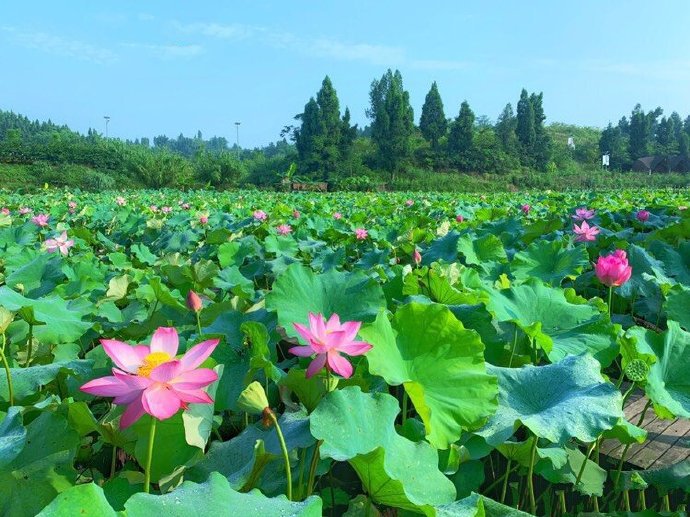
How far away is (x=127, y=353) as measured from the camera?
563 mm

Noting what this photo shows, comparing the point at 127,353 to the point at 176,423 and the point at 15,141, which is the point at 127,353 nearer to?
the point at 176,423

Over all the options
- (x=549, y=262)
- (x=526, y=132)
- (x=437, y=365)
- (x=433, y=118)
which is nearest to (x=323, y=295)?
Answer: (x=437, y=365)

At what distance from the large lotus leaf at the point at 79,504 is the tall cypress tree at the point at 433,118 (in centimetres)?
4215

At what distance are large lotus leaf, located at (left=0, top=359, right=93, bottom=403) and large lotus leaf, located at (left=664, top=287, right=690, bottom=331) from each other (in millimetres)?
1138

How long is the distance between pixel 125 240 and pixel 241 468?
3.17 metres

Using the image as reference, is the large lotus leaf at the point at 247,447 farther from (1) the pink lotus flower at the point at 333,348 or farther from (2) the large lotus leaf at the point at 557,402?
(2) the large lotus leaf at the point at 557,402

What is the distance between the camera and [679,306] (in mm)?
1180

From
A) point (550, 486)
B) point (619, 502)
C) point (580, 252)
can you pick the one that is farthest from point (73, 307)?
point (580, 252)

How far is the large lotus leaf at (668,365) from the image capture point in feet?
2.60

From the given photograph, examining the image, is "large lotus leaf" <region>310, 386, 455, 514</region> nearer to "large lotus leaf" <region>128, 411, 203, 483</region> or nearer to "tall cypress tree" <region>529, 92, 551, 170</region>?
"large lotus leaf" <region>128, 411, 203, 483</region>

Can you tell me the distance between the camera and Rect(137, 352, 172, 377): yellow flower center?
0.55 m

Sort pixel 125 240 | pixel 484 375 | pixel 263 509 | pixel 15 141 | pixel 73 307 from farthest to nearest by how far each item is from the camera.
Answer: pixel 15 141
pixel 125 240
pixel 73 307
pixel 484 375
pixel 263 509

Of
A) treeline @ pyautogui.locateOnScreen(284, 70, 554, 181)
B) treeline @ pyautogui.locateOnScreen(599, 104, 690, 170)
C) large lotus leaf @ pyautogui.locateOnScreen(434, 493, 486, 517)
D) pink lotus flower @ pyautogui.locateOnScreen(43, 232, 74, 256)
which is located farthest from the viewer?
treeline @ pyautogui.locateOnScreen(599, 104, 690, 170)

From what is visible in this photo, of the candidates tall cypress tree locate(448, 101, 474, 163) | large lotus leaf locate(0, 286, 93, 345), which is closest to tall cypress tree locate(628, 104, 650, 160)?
tall cypress tree locate(448, 101, 474, 163)
